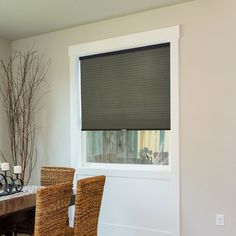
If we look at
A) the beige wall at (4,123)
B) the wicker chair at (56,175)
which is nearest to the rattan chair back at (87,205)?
the wicker chair at (56,175)

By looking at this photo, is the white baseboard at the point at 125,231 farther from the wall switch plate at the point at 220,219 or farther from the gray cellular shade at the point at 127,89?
the gray cellular shade at the point at 127,89

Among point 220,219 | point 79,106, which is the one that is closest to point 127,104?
point 79,106

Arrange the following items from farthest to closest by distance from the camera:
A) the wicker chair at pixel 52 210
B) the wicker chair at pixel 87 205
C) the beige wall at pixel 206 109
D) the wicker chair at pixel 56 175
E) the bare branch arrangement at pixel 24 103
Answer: the bare branch arrangement at pixel 24 103, the wicker chair at pixel 56 175, the beige wall at pixel 206 109, the wicker chair at pixel 87 205, the wicker chair at pixel 52 210

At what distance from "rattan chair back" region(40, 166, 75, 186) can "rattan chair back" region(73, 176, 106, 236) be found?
2.22 feet

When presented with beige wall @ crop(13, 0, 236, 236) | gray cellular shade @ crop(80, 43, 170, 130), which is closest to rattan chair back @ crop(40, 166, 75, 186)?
gray cellular shade @ crop(80, 43, 170, 130)

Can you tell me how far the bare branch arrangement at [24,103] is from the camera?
14.0 feet

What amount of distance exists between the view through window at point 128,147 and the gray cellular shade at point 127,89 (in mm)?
148

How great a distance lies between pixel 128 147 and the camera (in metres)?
3.75

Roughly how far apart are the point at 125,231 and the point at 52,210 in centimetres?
160

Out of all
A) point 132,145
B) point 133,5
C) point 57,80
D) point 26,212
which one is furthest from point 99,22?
point 26,212

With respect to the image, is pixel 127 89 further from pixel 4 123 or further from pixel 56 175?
pixel 4 123

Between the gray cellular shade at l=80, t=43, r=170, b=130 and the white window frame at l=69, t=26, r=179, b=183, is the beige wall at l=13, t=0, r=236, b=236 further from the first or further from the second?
the gray cellular shade at l=80, t=43, r=170, b=130

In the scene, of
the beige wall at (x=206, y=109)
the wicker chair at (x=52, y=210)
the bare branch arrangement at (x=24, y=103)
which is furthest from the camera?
the bare branch arrangement at (x=24, y=103)

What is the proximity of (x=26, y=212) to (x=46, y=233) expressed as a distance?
0.29 m
